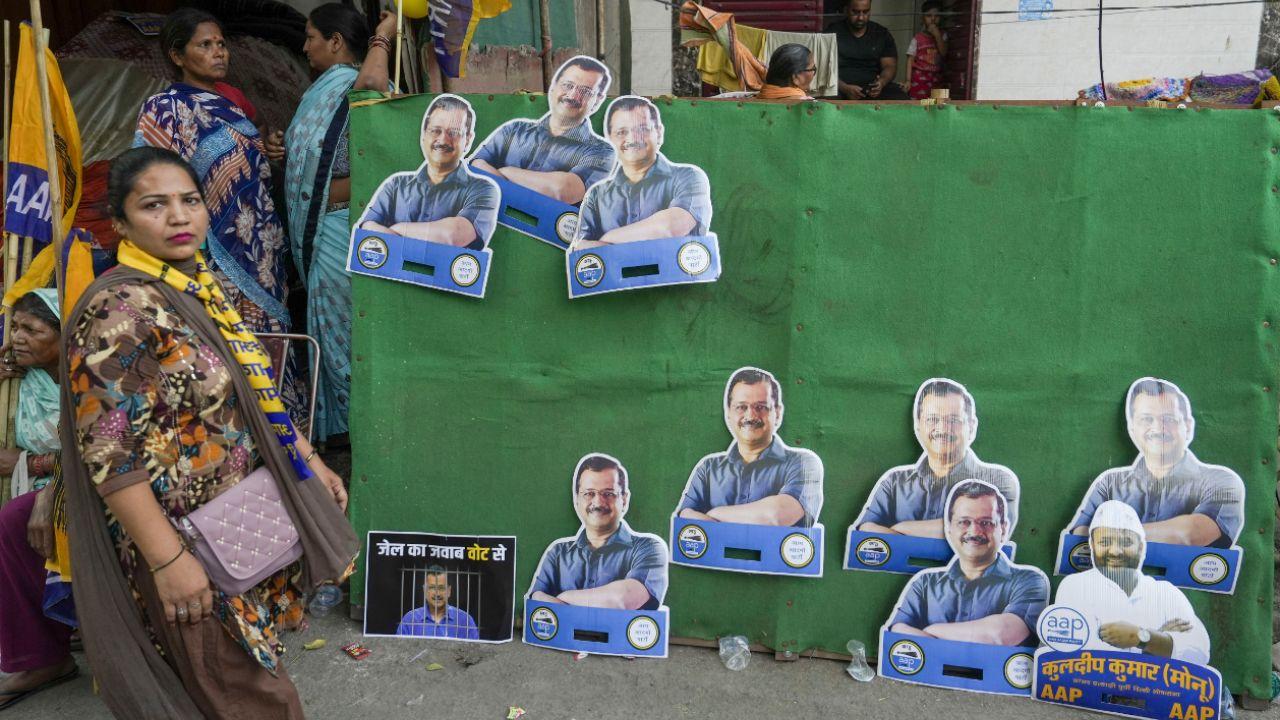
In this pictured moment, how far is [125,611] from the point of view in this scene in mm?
2242

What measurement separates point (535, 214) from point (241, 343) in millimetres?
1108

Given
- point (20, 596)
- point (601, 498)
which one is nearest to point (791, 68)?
point (601, 498)

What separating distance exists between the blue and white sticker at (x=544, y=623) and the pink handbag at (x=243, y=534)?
3.53 feet

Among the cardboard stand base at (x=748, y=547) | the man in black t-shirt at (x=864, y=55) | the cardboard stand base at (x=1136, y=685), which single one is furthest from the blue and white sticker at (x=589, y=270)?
the man in black t-shirt at (x=864, y=55)

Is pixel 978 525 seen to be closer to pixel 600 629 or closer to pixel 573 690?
pixel 600 629

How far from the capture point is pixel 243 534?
7.38 feet

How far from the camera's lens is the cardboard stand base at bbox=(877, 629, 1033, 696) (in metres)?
2.95

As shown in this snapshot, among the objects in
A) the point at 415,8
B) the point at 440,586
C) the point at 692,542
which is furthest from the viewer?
the point at 415,8

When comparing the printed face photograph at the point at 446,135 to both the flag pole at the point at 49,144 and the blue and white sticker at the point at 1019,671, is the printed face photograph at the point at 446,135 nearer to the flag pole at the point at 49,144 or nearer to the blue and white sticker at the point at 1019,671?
the flag pole at the point at 49,144

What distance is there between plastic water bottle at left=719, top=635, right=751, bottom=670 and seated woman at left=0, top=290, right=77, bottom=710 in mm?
2019

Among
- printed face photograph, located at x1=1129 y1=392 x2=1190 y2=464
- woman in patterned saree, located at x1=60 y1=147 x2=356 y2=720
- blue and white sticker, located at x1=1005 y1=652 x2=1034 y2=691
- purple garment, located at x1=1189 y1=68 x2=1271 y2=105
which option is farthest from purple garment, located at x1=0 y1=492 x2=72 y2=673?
purple garment, located at x1=1189 y1=68 x2=1271 y2=105

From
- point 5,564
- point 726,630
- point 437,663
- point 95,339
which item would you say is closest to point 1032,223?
point 726,630

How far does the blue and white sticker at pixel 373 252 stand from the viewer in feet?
10.6

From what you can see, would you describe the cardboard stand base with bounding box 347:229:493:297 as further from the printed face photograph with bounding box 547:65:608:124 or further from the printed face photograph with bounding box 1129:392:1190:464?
the printed face photograph with bounding box 1129:392:1190:464
